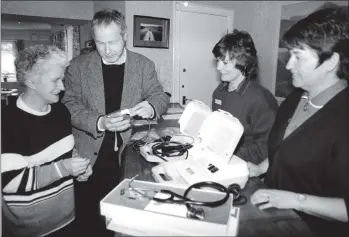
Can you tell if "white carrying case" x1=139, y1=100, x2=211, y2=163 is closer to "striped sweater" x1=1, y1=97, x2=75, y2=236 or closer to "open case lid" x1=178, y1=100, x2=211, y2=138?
"open case lid" x1=178, y1=100, x2=211, y2=138

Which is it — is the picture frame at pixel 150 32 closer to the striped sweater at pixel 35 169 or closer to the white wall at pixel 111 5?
the white wall at pixel 111 5

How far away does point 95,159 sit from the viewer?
6.17ft

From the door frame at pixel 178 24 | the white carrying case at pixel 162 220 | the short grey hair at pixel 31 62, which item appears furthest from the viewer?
the door frame at pixel 178 24

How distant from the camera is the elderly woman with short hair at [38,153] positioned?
1139 mm

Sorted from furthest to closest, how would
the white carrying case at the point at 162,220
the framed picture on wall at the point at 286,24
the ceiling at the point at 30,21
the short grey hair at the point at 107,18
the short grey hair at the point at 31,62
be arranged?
the ceiling at the point at 30,21, the framed picture on wall at the point at 286,24, the short grey hair at the point at 107,18, the short grey hair at the point at 31,62, the white carrying case at the point at 162,220

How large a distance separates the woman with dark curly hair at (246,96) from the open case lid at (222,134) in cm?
32

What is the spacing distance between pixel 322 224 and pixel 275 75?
359 cm

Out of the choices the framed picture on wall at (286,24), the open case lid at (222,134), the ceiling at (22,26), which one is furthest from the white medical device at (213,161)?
the ceiling at (22,26)

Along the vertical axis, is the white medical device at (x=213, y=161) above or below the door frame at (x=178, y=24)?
below

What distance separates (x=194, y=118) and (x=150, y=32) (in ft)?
10.6

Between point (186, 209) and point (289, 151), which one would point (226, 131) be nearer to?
point (289, 151)

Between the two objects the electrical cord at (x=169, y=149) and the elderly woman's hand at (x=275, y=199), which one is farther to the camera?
the electrical cord at (x=169, y=149)

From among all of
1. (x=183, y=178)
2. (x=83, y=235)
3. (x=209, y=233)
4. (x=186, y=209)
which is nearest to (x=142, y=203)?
(x=186, y=209)

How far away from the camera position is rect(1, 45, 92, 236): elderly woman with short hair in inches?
44.8
